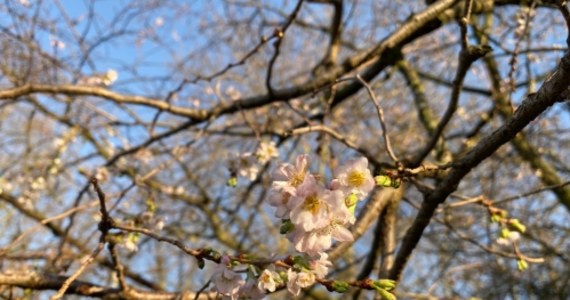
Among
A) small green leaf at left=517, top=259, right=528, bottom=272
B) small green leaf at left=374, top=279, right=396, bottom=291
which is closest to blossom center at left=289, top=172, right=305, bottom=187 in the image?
small green leaf at left=374, top=279, right=396, bottom=291

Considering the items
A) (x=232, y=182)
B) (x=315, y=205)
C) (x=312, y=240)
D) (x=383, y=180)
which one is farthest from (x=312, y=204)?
(x=232, y=182)

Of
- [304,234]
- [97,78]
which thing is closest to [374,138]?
[97,78]

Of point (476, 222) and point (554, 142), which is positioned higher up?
point (554, 142)

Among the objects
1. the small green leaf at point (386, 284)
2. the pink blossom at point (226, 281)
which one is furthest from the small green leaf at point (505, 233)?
the pink blossom at point (226, 281)

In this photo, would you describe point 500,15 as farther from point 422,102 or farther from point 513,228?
point 513,228

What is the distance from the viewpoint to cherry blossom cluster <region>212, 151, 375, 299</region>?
1.28m

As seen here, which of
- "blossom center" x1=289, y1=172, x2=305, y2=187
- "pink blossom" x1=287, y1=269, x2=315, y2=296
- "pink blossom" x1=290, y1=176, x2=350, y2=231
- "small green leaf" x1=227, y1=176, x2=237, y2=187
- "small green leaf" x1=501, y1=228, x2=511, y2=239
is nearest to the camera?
"pink blossom" x1=290, y1=176, x2=350, y2=231

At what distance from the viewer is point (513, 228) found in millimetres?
2373

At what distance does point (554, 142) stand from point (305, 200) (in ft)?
17.6

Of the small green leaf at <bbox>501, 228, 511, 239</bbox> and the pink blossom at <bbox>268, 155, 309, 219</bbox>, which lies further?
the small green leaf at <bbox>501, 228, 511, 239</bbox>

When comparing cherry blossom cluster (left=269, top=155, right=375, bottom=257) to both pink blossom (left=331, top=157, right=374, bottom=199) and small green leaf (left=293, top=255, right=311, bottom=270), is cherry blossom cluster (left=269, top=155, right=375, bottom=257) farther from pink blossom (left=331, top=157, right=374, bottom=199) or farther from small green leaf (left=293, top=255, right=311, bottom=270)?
small green leaf (left=293, top=255, right=311, bottom=270)

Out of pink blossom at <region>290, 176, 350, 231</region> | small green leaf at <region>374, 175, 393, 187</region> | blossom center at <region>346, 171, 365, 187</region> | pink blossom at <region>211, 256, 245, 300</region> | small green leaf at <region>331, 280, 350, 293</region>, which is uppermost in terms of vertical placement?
small green leaf at <region>374, 175, 393, 187</region>

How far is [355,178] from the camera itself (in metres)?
1.36

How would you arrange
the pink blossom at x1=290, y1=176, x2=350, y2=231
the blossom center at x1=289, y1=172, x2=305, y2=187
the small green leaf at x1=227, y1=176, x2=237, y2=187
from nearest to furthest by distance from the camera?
the pink blossom at x1=290, y1=176, x2=350, y2=231, the blossom center at x1=289, y1=172, x2=305, y2=187, the small green leaf at x1=227, y1=176, x2=237, y2=187
